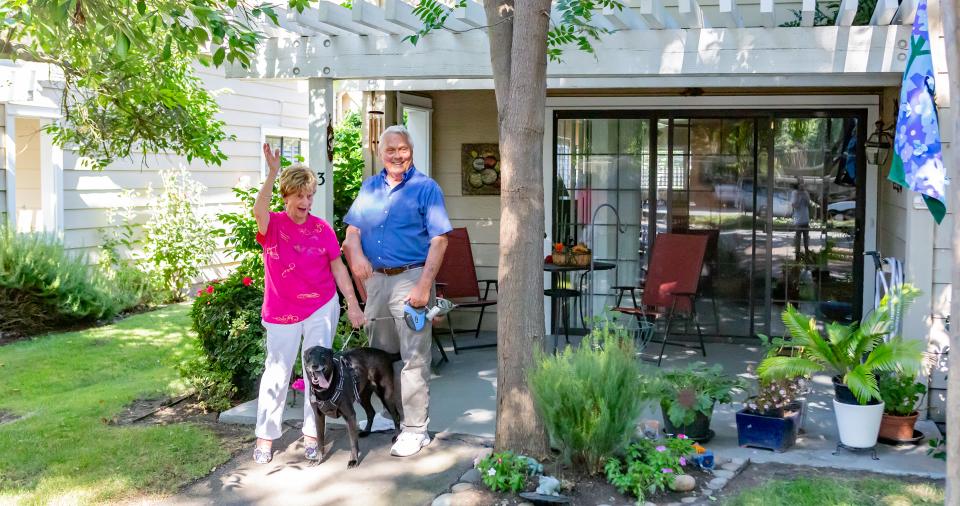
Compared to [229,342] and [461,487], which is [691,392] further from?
[229,342]

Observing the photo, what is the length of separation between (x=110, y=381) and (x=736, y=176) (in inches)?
205

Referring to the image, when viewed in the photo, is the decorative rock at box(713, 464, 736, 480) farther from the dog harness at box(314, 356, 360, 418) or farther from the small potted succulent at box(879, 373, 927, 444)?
the dog harness at box(314, 356, 360, 418)

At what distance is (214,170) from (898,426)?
9.61 m

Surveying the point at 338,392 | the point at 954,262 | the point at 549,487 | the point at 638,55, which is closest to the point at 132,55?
the point at 338,392

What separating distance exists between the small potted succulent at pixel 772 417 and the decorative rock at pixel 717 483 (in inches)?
21.7

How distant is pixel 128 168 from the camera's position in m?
11.4

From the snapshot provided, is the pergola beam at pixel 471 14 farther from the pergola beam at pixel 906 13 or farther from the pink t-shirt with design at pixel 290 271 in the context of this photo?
the pergola beam at pixel 906 13

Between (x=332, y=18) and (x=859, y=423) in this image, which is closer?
(x=859, y=423)

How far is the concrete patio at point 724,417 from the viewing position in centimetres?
497

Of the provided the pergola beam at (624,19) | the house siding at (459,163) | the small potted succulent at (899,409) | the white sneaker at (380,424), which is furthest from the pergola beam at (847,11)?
the house siding at (459,163)

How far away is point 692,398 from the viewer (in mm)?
5047

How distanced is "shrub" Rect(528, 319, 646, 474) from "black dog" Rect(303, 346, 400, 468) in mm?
954

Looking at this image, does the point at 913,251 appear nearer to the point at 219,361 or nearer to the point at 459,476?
the point at 459,476

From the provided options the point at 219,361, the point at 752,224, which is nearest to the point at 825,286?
the point at 752,224
